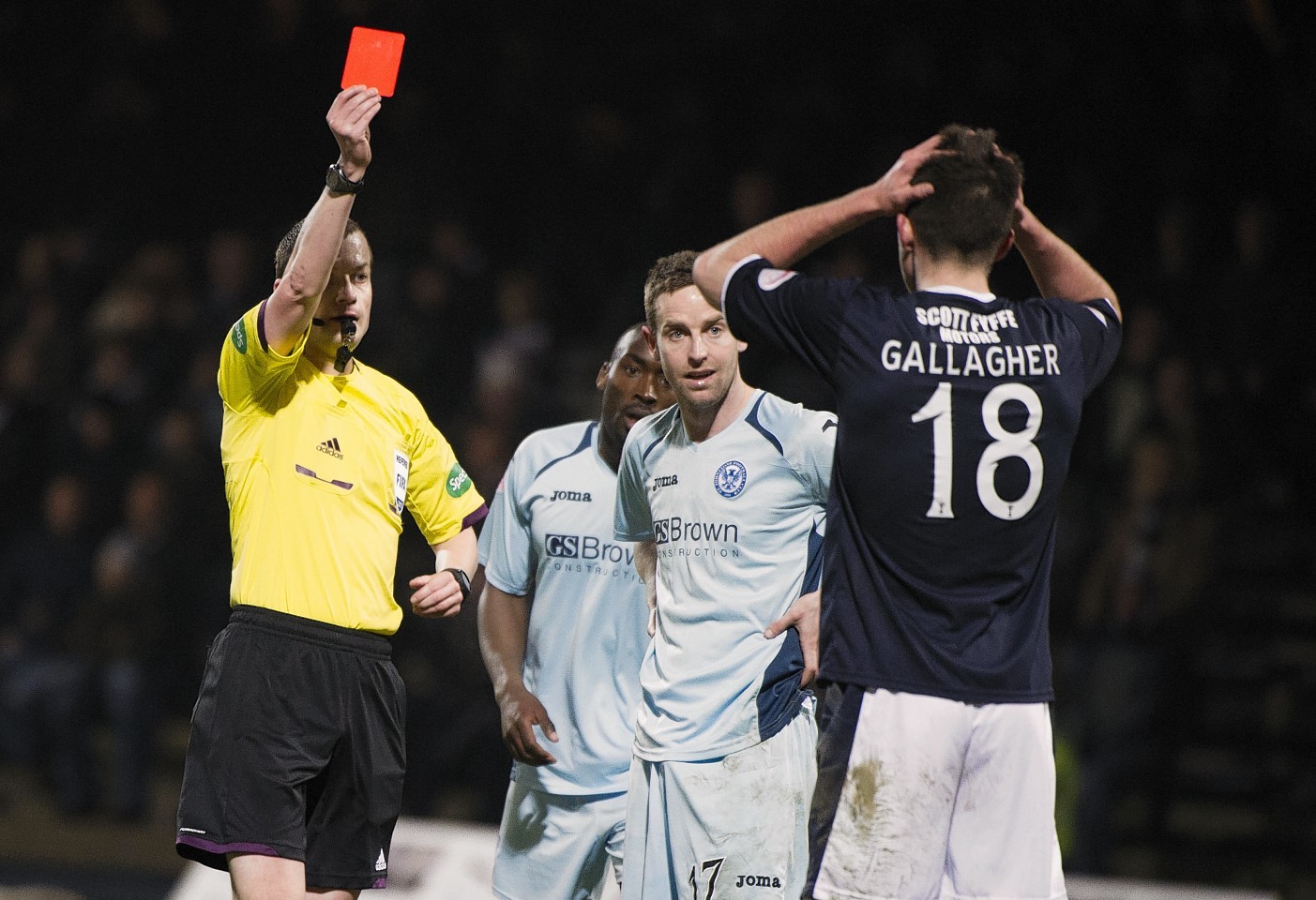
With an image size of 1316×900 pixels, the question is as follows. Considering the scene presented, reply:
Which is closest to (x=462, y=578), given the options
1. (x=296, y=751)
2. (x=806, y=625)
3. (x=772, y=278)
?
(x=296, y=751)

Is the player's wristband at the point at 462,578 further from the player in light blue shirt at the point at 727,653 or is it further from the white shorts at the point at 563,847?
the white shorts at the point at 563,847

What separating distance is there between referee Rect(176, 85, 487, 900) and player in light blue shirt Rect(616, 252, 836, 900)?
618 millimetres

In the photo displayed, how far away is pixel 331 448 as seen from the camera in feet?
12.0

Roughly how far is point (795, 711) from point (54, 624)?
712 cm

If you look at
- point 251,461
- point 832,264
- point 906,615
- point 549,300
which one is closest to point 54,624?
point 549,300

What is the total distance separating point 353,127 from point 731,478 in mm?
1289

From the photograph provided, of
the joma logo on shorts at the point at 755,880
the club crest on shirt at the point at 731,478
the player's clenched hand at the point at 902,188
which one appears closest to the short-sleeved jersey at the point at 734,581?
the club crest on shirt at the point at 731,478

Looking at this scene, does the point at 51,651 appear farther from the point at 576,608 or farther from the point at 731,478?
the point at 731,478

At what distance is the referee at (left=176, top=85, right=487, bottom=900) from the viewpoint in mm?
3395

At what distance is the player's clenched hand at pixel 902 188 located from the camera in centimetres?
296

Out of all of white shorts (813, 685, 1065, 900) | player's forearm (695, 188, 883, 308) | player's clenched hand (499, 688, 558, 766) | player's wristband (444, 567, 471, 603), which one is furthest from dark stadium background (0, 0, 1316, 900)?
player's forearm (695, 188, 883, 308)

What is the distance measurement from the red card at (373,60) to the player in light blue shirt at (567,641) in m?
1.19

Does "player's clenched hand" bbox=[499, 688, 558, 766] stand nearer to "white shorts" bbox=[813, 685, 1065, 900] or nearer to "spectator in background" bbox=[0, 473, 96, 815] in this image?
"white shorts" bbox=[813, 685, 1065, 900]

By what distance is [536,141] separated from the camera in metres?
10.8
